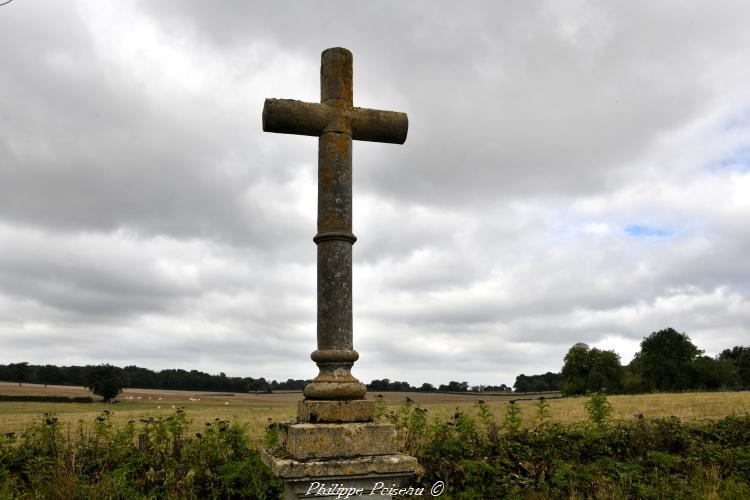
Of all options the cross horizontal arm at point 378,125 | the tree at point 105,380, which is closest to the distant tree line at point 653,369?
the tree at point 105,380

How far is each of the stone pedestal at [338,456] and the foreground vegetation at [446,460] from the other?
410 cm

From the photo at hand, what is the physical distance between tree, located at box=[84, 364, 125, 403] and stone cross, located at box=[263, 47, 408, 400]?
56073 mm

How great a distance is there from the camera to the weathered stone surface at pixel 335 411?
4.31 meters

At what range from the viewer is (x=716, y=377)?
7694cm

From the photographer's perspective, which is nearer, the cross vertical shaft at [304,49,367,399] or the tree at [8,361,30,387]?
the cross vertical shaft at [304,49,367,399]

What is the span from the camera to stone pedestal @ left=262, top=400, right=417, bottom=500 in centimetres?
403

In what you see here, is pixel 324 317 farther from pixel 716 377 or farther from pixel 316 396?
pixel 716 377

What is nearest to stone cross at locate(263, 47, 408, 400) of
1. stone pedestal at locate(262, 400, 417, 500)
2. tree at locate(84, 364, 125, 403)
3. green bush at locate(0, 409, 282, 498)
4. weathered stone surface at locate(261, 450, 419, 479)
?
stone pedestal at locate(262, 400, 417, 500)

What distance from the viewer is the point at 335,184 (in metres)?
4.79

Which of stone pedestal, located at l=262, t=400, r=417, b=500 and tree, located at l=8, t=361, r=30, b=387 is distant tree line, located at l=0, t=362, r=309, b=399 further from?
Result: stone pedestal, located at l=262, t=400, r=417, b=500

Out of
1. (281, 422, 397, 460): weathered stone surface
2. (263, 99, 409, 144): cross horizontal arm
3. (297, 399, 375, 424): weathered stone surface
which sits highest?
(263, 99, 409, 144): cross horizontal arm

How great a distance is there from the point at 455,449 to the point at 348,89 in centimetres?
649

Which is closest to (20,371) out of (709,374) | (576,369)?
(576,369)

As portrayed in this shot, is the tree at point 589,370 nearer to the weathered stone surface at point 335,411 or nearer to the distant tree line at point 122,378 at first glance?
the distant tree line at point 122,378
